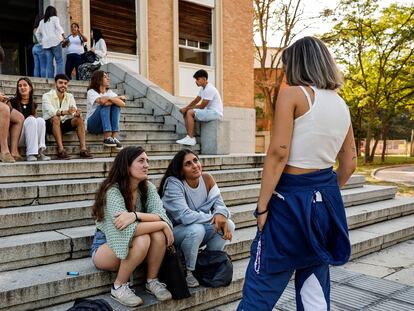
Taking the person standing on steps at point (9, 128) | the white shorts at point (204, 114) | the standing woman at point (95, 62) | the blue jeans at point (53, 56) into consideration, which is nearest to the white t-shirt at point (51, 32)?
the blue jeans at point (53, 56)

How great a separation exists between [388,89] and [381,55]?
2182 millimetres

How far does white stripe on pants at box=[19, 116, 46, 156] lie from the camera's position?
206 inches

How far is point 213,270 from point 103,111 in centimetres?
366

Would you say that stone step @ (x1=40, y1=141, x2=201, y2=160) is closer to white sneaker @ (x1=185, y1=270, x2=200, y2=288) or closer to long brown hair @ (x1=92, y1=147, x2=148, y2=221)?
long brown hair @ (x1=92, y1=147, x2=148, y2=221)

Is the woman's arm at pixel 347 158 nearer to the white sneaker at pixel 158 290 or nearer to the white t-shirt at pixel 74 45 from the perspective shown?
the white sneaker at pixel 158 290

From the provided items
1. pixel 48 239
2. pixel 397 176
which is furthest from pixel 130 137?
pixel 397 176

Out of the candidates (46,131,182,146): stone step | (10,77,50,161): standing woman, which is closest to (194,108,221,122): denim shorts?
(46,131,182,146): stone step

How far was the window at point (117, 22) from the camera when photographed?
12242 millimetres

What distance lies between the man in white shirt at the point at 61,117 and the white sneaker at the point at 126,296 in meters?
2.96

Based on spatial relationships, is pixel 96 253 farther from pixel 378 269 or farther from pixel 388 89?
pixel 388 89

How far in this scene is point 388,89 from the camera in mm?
23812

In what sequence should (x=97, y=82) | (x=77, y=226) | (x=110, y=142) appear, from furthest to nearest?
1. (x=97, y=82)
2. (x=110, y=142)
3. (x=77, y=226)

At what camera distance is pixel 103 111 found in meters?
6.30

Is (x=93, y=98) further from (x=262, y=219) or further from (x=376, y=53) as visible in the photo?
(x=376, y=53)
